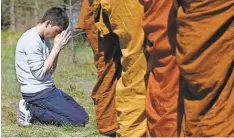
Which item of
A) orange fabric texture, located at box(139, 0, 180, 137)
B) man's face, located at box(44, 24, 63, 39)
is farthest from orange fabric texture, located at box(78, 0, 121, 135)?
orange fabric texture, located at box(139, 0, 180, 137)

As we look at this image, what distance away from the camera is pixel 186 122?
3.35 meters

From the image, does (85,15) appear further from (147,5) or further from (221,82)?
(221,82)

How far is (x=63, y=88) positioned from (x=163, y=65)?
16.6 feet

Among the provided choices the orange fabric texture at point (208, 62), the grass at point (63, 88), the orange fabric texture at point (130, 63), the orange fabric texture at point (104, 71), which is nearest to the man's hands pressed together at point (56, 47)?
the orange fabric texture at point (104, 71)

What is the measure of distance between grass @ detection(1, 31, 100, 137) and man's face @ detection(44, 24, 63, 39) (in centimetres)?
94

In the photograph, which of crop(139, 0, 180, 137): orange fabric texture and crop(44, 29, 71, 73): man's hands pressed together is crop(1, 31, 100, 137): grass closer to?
crop(44, 29, 71, 73): man's hands pressed together

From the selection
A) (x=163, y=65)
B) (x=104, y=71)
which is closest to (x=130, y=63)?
(x=163, y=65)

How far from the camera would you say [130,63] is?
14.1ft

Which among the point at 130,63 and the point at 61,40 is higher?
the point at 130,63

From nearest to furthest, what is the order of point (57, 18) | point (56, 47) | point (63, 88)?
point (56, 47)
point (57, 18)
point (63, 88)

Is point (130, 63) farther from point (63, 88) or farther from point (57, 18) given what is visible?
point (63, 88)

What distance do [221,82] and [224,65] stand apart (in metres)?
0.09

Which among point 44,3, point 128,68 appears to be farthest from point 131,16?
point 44,3

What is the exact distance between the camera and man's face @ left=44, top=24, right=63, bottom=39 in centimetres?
600
